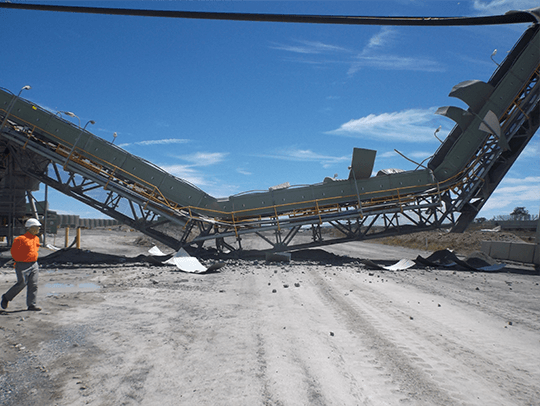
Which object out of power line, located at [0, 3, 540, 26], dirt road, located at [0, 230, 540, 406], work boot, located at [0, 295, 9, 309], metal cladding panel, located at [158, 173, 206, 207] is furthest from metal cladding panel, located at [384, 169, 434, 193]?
work boot, located at [0, 295, 9, 309]

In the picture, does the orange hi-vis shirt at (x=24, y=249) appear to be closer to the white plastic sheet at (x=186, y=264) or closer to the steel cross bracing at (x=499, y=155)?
Answer: the white plastic sheet at (x=186, y=264)

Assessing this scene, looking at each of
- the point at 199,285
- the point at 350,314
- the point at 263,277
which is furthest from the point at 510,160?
the point at 199,285

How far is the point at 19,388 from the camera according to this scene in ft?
11.0

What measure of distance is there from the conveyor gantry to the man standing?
829cm

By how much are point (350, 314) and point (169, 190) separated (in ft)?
36.0

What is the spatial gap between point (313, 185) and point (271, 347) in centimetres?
1120

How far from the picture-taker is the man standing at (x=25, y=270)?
619 centimetres

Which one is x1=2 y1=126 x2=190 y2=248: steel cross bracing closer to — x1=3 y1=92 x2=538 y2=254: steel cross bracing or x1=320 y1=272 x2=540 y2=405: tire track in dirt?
x1=3 y1=92 x2=538 y2=254: steel cross bracing

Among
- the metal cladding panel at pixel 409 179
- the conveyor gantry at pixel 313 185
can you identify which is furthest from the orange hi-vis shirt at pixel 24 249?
the metal cladding panel at pixel 409 179

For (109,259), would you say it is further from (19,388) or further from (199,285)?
(19,388)

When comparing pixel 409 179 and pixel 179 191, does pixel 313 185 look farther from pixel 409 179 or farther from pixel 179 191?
pixel 179 191

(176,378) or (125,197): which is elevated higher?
(125,197)

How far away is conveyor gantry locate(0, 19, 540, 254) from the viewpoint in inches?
563

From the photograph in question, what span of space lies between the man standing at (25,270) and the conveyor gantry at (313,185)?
8286 mm
